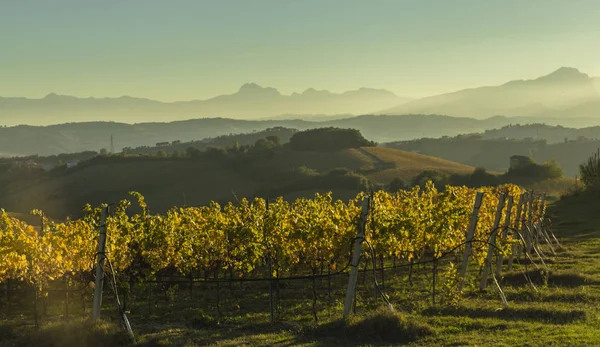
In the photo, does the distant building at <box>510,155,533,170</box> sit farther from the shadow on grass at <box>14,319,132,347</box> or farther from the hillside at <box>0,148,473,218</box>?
the shadow on grass at <box>14,319,132,347</box>

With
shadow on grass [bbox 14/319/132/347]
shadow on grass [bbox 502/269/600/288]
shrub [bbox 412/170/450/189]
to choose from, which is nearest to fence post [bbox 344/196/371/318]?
shadow on grass [bbox 14/319/132/347]

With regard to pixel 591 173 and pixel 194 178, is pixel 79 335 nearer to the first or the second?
pixel 591 173

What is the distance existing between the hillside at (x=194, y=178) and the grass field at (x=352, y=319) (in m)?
70.8

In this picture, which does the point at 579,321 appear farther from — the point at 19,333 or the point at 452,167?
the point at 452,167

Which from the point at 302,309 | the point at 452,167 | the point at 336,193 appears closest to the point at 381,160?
the point at 452,167

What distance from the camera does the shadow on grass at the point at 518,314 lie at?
13836 millimetres

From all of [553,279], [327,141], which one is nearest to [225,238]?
[553,279]

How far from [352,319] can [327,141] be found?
12472cm

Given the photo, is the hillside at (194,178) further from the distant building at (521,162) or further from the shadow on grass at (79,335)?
the shadow on grass at (79,335)

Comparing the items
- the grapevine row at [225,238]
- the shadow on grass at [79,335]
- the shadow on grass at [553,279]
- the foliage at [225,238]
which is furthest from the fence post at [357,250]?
the shadow on grass at [553,279]

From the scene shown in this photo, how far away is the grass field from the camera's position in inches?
511

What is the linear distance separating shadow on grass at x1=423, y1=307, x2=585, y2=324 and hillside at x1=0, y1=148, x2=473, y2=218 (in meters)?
75.6

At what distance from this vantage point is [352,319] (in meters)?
13.7

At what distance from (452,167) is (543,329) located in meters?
106
